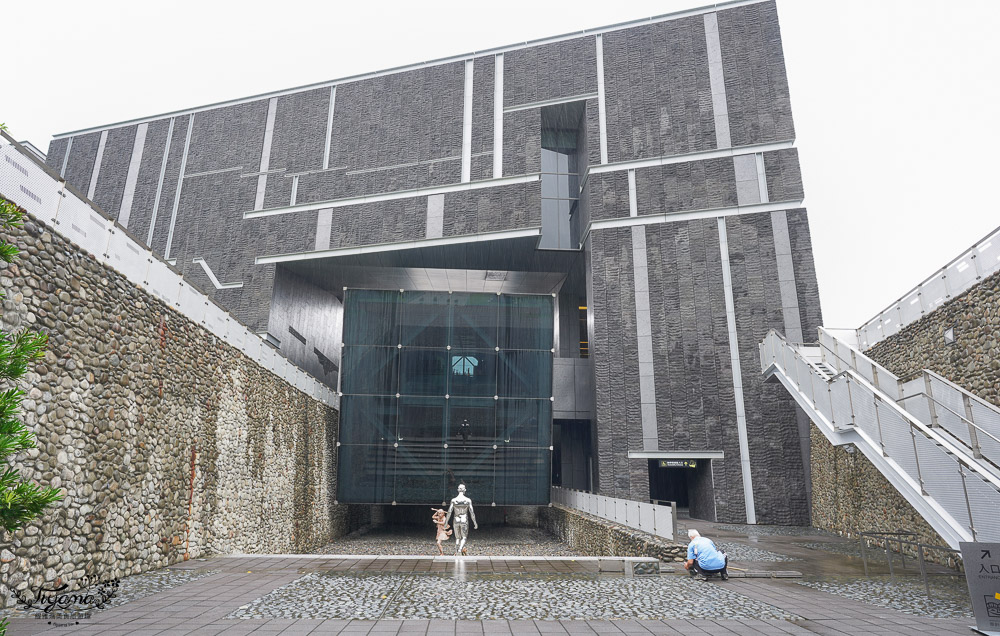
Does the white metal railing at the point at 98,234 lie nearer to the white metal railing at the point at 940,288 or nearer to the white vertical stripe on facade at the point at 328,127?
the white vertical stripe on facade at the point at 328,127

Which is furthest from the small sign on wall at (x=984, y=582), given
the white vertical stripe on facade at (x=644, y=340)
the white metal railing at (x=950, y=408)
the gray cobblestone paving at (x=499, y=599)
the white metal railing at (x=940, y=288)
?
the white vertical stripe on facade at (x=644, y=340)

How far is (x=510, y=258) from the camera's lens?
76.2 ft

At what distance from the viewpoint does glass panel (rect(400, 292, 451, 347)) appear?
18.7 metres

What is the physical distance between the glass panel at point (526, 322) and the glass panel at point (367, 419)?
4.32 meters

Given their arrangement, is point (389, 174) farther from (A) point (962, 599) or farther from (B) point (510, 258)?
(A) point (962, 599)

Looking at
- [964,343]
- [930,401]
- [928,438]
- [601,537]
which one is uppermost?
[964,343]

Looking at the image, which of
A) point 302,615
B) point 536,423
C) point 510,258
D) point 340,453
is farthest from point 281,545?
point 510,258

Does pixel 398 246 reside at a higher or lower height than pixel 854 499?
higher

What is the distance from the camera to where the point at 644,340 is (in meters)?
19.9

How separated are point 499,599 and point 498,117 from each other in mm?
20304

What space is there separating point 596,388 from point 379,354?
24.6 feet

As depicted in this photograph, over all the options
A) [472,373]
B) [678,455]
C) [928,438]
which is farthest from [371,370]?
[928,438]

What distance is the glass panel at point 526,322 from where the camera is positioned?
62.0 ft

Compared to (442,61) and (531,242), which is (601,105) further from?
(442,61)
